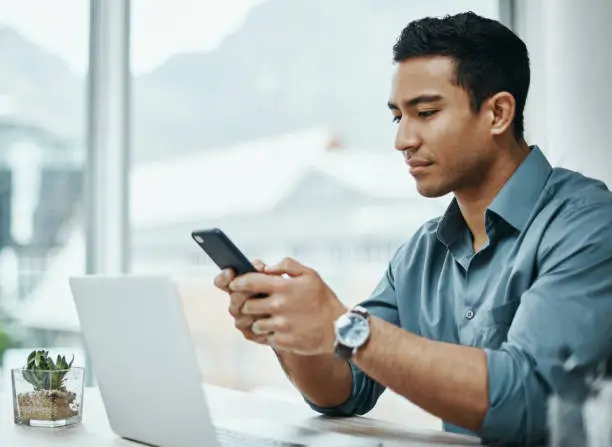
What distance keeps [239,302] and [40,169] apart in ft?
4.97

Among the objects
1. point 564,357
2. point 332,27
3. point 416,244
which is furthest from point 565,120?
point 564,357

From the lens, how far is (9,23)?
8.16 feet

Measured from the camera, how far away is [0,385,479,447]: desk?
48.9 inches

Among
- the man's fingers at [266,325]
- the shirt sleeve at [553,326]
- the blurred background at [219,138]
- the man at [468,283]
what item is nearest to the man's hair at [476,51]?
the man at [468,283]

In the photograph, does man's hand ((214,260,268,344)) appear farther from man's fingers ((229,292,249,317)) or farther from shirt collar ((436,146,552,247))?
shirt collar ((436,146,552,247))

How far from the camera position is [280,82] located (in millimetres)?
2912

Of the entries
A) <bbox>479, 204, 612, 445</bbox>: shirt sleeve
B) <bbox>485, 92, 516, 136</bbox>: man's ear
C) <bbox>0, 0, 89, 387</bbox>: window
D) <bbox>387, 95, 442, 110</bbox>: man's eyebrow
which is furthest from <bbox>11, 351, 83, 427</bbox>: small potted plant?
<bbox>0, 0, 89, 387</bbox>: window

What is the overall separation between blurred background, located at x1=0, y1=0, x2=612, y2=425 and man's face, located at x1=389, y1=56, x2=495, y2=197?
3.03 ft

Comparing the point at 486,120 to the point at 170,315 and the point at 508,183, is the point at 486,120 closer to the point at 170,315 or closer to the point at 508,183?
the point at 508,183

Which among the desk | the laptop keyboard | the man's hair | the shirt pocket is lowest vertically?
the desk

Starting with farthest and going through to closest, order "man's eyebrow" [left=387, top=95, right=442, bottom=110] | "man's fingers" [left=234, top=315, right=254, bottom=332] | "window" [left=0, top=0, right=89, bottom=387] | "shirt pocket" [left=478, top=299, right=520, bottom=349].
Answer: "window" [left=0, top=0, right=89, bottom=387] < "man's eyebrow" [left=387, top=95, right=442, bottom=110] < "shirt pocket" [left=478, top=299, right=520, bottom=349] < "man's fingers" [left=234, top=315, right=254, bottom=332]

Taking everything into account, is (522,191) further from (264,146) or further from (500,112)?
(264,146)

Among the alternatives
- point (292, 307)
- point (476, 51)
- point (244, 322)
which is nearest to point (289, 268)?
point (292, 307)

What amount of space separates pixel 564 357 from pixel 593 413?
41 centimetres
